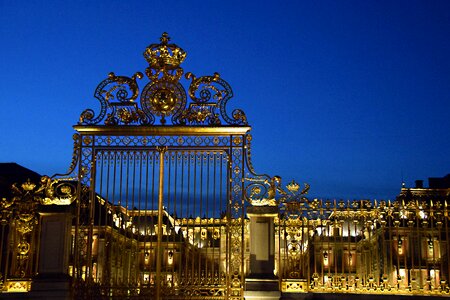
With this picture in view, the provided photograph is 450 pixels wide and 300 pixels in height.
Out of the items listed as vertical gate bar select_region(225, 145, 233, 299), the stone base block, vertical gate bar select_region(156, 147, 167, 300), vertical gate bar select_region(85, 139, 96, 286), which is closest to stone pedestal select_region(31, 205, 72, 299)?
vertical gate bar select_region(85, 139, 96, 286)

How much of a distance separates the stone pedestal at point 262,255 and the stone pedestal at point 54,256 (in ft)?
10.4

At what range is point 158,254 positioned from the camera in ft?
35.7

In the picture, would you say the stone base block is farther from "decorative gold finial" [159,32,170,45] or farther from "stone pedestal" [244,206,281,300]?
"decorative gold finial" [159,32,170,45]

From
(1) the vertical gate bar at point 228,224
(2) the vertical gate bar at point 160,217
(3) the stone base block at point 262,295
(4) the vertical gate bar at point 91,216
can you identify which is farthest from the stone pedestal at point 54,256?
(3) the stone base block at point 262,295

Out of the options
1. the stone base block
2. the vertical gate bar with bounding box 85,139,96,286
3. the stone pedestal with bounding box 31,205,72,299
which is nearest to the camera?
the stone base block

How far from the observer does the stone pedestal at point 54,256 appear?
10.8 m

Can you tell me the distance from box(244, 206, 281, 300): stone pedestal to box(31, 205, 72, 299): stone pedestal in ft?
10.4

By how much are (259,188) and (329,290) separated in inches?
82.5

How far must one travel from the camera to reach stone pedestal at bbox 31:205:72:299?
1075 centimetres

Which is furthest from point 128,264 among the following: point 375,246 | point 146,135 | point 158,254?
point 375,246

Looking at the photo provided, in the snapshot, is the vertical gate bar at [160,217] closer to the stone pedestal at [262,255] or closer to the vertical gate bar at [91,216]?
the vertical gate bar at [91,216]

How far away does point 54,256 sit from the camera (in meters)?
11.0

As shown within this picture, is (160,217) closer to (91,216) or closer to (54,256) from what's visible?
(91,216)

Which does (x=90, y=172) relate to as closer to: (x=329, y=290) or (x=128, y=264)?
(x=128, y=264)
